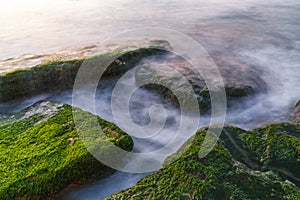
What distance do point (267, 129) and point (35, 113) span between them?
3.74 metres

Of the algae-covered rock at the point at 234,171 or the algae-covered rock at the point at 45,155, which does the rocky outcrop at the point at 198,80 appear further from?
the algae-covered rock at the point at 45,155

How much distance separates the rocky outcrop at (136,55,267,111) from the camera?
5.53 meters

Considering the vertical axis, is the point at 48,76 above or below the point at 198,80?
above

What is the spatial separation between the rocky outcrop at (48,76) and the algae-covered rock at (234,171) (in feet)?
11.0

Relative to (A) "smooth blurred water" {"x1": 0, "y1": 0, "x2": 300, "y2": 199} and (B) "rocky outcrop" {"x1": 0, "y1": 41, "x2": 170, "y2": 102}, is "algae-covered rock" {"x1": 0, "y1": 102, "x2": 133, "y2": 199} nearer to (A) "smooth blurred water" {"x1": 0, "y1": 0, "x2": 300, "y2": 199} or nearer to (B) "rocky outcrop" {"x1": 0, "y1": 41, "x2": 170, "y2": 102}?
(A) "smooth blurred water" {"x1": 0, "y1": 0, "x2": 300, "y2": 199}

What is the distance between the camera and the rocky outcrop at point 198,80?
5527 mm

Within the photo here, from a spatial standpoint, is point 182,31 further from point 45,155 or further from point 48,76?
point 45,155

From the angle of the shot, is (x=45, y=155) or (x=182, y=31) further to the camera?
(x=182, y=31)

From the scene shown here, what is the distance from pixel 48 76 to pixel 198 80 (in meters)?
3.24

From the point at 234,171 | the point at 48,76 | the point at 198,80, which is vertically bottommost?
the point at 234,171

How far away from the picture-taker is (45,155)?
3.54 meters

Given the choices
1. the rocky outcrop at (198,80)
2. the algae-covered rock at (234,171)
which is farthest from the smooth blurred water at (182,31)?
the algae-covered rock at (234,171)

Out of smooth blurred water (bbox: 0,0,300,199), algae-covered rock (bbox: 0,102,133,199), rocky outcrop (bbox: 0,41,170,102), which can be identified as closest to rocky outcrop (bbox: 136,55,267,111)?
smooth blurred water (bbox: 0,0,300,199)

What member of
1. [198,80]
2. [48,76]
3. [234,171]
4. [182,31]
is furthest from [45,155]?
[182,31]
